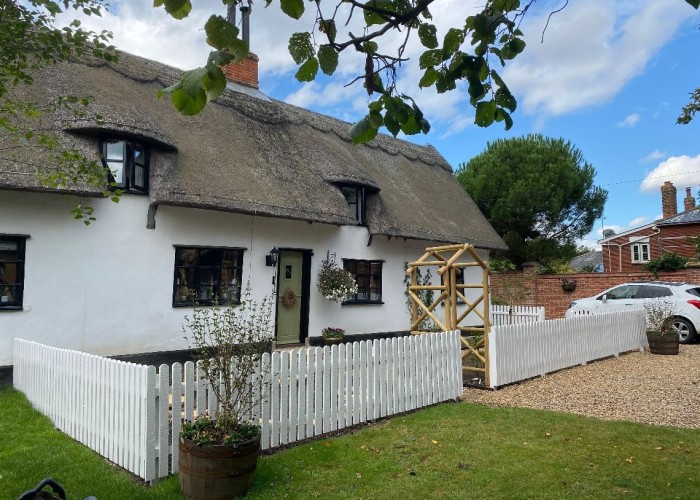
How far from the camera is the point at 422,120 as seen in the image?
3.23 metres

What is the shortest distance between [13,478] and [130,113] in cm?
653

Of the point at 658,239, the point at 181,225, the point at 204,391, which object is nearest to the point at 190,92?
the point at 204,391

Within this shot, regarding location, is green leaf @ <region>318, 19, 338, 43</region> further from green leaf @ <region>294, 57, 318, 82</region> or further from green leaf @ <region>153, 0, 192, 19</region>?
green leaf @ <region>153, 0, 192, 19</region>

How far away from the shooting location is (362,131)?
9.99 feet

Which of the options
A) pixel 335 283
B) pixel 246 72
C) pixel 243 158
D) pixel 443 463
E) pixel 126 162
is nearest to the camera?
pixel 443 463

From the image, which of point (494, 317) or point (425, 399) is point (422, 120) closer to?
point (425, 399)

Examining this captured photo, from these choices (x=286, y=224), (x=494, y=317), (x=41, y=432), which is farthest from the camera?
(x=494, y=317)

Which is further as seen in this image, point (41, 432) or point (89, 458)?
point (41, 432)

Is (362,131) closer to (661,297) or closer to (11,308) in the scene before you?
(11,308)

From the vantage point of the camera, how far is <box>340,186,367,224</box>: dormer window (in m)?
13.0

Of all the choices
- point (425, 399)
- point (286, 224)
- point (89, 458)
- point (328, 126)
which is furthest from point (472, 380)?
point (328, 126)

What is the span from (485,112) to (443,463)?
338 centimetres

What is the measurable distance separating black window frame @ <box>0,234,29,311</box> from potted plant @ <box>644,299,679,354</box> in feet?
43.6

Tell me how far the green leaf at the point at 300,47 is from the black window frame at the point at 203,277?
7132 mm
